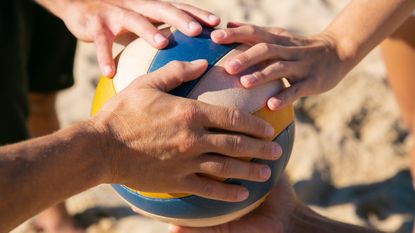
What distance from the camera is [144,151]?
1960 millimetres

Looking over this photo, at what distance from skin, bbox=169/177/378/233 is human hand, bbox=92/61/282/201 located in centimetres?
47

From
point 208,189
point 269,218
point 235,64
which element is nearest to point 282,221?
point 269,218

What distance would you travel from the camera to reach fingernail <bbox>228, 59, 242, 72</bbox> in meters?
2.18

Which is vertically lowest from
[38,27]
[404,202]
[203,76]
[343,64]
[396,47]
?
[404,202]

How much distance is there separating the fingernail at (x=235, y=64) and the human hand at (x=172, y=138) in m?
0.12

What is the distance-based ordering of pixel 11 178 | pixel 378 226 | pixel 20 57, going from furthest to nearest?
pixel 378 226
pixel 20 57
pixel 11 178

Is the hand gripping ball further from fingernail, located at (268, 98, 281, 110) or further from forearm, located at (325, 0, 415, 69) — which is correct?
forearm, located at (325, 0, 415, 69)

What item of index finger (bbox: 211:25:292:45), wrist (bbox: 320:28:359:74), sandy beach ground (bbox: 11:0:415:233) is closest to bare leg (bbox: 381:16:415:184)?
sandy beach ground (bbox: 11:0:415:233)

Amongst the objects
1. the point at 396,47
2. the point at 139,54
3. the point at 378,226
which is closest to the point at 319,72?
the point at 139,54

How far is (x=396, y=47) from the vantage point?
357 centimetres

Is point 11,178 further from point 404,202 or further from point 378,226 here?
point 404,202

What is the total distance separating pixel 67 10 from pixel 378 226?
203cm

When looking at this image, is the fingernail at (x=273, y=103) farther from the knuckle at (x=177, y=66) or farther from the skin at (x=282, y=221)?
the skin at (x=282, y=221)

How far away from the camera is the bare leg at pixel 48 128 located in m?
3.71
